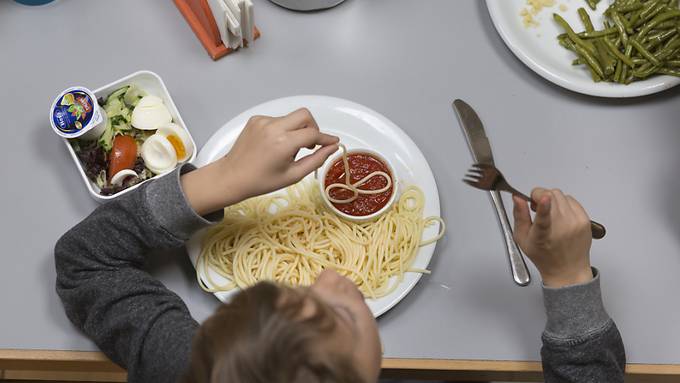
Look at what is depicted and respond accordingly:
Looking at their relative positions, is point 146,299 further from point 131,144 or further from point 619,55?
point 619,55

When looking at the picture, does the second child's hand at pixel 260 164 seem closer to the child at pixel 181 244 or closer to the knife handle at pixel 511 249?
the child at pixel 181 244

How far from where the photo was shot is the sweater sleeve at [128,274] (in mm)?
1123

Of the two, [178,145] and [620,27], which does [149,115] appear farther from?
[620,27]

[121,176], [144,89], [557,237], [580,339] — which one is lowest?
[580,339]

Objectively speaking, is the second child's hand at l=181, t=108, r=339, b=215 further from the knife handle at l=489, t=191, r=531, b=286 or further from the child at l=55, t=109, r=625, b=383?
the knife handle at l=489, t=191, r=531, b=286

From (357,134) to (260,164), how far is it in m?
0.28

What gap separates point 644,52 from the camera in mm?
1425

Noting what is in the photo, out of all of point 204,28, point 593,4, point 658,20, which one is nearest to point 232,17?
point 204,28

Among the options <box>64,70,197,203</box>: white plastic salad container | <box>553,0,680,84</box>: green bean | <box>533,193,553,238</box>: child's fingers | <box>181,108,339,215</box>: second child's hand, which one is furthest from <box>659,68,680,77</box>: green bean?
<box>64,70,197,203</box>: white plastic salad container

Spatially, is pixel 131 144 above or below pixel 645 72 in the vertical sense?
above

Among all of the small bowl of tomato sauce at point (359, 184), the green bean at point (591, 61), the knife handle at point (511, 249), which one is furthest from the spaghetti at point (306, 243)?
the green bean at point (591, 61)

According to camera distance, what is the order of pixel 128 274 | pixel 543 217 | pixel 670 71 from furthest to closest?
pixel 670 71 < pixel 128 274 < pixel 543 217

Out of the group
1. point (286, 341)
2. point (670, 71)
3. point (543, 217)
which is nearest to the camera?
point (286, 341)

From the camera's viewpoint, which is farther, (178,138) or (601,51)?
(601,51)
